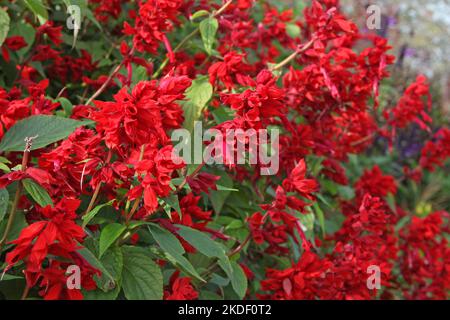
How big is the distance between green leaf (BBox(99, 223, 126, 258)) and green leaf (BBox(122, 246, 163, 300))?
0.08 m

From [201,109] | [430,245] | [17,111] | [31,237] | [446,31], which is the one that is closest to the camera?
[31,237]

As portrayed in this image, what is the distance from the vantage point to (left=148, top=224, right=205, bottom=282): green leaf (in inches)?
57.4

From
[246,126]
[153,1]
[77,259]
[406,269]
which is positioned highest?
[153,1]

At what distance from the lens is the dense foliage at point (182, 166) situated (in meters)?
1.38

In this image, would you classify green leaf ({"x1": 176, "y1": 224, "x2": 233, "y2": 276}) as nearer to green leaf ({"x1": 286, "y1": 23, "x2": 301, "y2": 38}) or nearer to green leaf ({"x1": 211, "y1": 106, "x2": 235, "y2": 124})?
green leaf ({"x1": 211, "y1": 106, "x2": 235, "y2": 124})

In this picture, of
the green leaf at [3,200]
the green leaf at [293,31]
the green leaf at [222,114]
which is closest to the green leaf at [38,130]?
the green leaf at [3,200]

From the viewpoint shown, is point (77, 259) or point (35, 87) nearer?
point (77, 259)

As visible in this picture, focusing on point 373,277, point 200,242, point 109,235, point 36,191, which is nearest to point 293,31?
point 373,277

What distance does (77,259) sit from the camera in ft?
4.29

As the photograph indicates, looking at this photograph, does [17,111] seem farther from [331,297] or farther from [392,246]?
[392,246]

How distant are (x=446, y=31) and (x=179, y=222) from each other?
1046 centimetres

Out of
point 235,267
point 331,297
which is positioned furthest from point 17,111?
point 331,297

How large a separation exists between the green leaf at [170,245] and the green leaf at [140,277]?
8 centimetres

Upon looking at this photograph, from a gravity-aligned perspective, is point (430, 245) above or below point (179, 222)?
below
